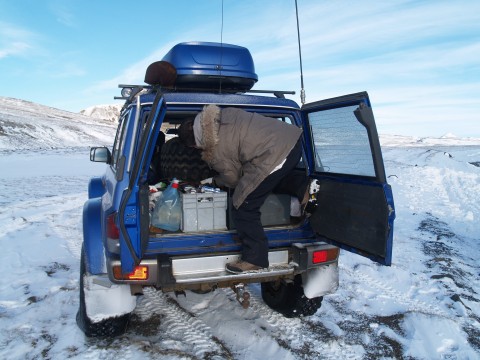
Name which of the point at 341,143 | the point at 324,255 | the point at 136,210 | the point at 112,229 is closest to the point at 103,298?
the point at 112,229

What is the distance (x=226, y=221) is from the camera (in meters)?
3.41

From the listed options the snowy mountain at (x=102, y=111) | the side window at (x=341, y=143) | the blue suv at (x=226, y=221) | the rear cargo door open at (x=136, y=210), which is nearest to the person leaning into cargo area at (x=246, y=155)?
the blue suv at (x=226, y=221)

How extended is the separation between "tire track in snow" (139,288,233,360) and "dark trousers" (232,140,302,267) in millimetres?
829

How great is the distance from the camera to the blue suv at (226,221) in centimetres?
285

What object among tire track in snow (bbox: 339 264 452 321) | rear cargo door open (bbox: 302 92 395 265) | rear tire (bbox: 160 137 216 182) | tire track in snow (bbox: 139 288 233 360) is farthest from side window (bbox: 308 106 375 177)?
tire track in snow (bbox: 139 288 233 360)

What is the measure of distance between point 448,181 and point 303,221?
39.0ft

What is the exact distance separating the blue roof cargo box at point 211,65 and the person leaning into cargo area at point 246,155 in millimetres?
1196

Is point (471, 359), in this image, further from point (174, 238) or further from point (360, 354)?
point (174, 238)

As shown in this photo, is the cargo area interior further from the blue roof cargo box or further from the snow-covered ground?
the snow-covered ground

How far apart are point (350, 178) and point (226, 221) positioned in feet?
3.65

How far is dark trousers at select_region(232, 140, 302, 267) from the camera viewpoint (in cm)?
306

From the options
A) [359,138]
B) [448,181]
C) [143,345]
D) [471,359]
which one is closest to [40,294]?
[143,345]

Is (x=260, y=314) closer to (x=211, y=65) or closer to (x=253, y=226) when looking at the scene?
(x=253, y=226)

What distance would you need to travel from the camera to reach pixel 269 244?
333 cm
